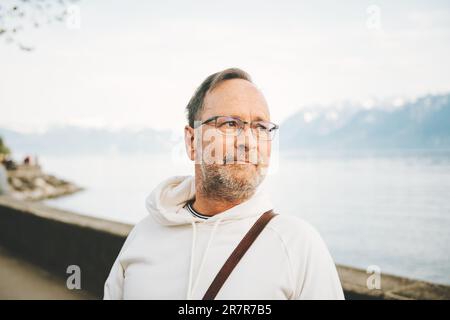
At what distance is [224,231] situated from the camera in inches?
70.4

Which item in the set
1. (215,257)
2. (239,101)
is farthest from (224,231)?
(239,101)

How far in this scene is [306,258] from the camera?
5.06ft

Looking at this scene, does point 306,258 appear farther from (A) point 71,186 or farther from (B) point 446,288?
(A) point 71,186

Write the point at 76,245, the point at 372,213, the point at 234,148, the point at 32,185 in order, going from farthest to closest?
the point at 372,213
the point at 32,185
the point at 76,245
the point at 234,148

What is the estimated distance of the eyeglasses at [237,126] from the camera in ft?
6.06

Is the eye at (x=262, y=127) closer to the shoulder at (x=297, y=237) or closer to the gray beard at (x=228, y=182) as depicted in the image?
the gray beard at (x=228, y=182)

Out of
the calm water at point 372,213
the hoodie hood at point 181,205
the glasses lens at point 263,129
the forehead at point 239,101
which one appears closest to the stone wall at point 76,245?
the hoodie hood at point 181,205

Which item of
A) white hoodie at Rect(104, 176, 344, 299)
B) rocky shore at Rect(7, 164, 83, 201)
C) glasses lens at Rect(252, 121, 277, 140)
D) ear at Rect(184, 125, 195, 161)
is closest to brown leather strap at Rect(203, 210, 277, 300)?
white hoodie at Rect(104, 176, 344, 299)

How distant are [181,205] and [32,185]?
48486 mm

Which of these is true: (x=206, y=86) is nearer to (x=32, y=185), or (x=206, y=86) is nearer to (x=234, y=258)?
(x=234, y=258)

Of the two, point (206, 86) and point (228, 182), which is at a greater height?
point (206, 86)

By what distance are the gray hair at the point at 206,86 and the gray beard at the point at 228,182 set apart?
0.30 meters
